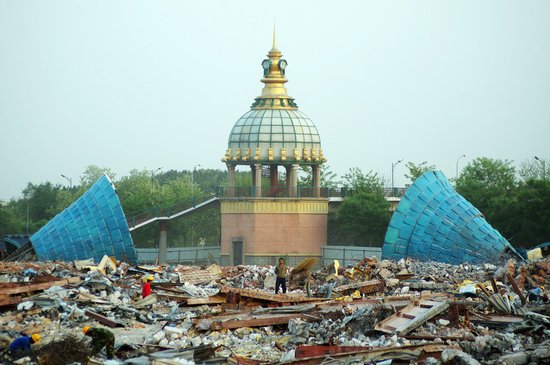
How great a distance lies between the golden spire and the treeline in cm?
558

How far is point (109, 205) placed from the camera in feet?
179

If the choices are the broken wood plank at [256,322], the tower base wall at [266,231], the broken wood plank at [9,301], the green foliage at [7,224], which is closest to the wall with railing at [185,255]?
the tower base wall at [266,231]

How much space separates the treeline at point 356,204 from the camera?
66688 millimetres

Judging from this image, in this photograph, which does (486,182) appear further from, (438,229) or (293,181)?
(438,229)

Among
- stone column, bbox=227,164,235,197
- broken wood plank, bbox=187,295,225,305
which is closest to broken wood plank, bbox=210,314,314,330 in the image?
broken wood plank, bbox=187,295,225,305

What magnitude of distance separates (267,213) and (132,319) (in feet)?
138

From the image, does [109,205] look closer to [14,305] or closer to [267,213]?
[267,213]

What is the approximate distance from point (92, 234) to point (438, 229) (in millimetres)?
14118

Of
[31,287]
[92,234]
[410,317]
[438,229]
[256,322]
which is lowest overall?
[256,322]

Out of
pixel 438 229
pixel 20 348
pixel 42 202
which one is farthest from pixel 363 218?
pixel 20 348

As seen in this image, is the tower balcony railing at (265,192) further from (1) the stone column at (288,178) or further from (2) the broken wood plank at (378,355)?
(2) the broken wood plank at (378,355)

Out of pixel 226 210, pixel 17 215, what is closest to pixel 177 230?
pixel 226 210

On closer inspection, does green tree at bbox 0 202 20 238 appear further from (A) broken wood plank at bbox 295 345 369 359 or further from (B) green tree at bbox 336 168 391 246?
(A) broken wood plank at bbox 295 345 369 359

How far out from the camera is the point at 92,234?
178 ft
